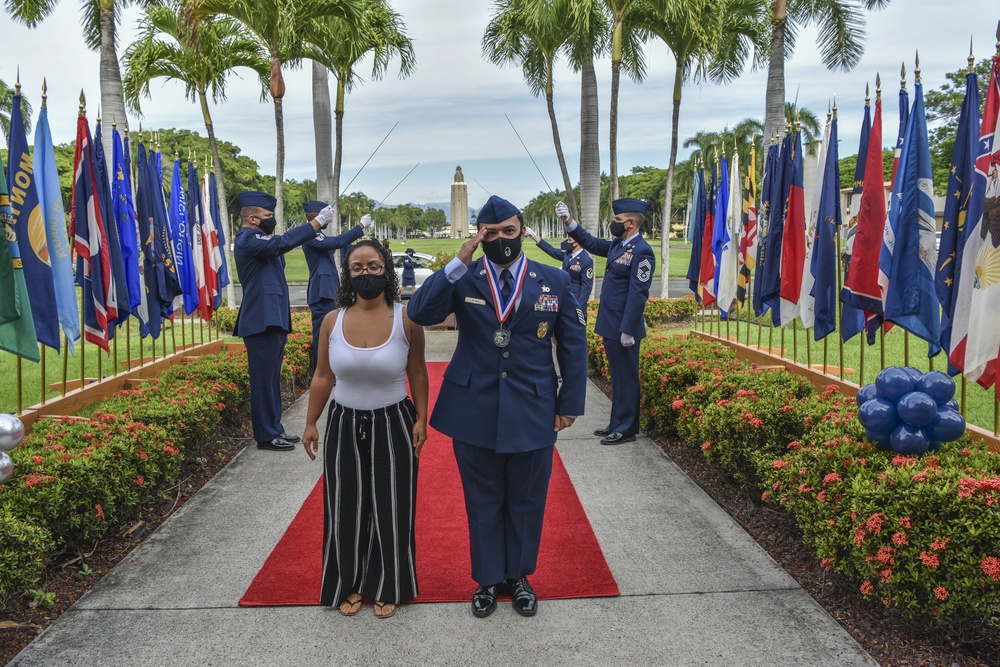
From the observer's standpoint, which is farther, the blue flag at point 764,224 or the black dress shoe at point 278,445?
the blue flag at point 764,224

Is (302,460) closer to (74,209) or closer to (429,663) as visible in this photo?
(74,209)

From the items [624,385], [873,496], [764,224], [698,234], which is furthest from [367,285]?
[698,234]

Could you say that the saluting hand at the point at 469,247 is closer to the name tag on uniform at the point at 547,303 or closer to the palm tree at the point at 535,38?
the name tag on uniform at the point at 547,303

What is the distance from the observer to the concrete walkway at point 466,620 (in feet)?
10.3

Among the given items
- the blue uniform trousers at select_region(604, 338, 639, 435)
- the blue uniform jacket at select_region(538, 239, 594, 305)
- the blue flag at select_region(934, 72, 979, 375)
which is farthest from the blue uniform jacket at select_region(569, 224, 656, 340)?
the blue uniform jacket at select_region(538, 239, 594, 305)

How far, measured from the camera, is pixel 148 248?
288 inches

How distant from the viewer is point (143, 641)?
3289 mm

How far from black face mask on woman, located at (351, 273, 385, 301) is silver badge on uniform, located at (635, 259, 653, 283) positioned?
10.3ft

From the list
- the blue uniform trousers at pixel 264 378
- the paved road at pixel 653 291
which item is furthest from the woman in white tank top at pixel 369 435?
the paved road at pixel 653 291

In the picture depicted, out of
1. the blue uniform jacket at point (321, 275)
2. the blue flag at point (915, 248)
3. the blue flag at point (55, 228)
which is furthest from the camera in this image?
the blue uniform jacket at point (321, 275)

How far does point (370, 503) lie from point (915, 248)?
3742mm

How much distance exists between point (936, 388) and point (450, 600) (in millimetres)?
2551

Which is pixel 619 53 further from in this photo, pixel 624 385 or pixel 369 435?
pixel 369 435

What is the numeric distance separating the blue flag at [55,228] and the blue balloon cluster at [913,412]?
524cm
